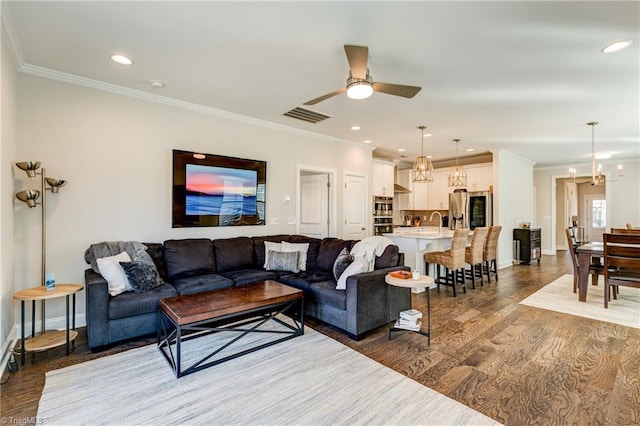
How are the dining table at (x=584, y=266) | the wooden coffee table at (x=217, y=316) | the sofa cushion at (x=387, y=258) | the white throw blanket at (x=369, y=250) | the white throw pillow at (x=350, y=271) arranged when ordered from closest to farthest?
the wooden coffee table at (x=217, y=316) < the white throw pillow at (x=350, y=271) < the white throw blanket at (x=369, y=250) < the sofa cushion at (x=387, y=258) < the dining table at (x=584, y=266)

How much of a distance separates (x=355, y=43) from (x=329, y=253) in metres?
2.63

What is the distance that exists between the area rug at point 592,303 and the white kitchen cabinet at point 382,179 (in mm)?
3559

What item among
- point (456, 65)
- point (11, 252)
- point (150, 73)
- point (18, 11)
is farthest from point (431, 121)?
point (11, 252)

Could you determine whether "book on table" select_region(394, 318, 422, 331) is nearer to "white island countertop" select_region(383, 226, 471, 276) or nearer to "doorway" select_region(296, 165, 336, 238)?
"white island countertop" select_region(383, 226, 471, 276)

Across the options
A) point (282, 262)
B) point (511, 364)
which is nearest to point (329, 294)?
point (282, 262)

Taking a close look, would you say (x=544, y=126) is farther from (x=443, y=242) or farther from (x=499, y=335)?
(x=499, y=335)

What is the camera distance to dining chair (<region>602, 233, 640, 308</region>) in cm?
390

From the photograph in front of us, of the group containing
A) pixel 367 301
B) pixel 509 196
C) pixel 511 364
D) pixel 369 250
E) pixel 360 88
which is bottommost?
pixel 511 364

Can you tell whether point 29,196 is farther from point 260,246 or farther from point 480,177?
point 480,177

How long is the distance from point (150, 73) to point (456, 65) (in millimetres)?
3194

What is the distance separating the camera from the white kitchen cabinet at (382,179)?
23.2ft

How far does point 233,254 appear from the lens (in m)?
4.18

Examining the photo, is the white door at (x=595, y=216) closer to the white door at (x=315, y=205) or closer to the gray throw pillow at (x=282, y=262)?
the white door at (x=315, y=205)

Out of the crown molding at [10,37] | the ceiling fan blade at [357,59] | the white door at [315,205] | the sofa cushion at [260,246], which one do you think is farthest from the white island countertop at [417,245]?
the crown molding at [10,37]
